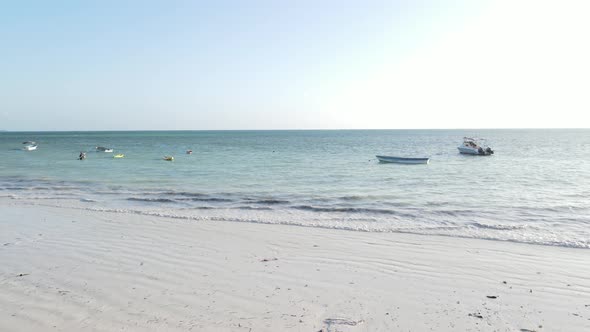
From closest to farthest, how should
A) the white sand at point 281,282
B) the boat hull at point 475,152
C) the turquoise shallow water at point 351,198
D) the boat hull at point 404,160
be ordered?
1. the white sand at point 281,282
2. the turquoise shallow water at point 351,198
3. the boat hull at point 404,160
4. the boat hull at point 475,152

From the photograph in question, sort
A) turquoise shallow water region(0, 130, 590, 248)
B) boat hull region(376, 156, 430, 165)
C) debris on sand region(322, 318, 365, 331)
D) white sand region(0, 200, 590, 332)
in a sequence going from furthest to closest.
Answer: boat hull region(376, 156, 430, 165) → turquoise shallow water region(0, 130, 590, 248) → white sand region(0, 200, 590, 332) → debris on sand region(322, 318, 365, 331)

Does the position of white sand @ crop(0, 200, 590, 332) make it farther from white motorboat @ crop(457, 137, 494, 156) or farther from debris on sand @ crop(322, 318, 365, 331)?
white motorboat @ crop(457, 137, 494, 156)

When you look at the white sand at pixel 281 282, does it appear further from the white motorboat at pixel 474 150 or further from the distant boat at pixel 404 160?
the white motorboat at pixel 474 150

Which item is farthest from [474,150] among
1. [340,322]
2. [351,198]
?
[340,322]

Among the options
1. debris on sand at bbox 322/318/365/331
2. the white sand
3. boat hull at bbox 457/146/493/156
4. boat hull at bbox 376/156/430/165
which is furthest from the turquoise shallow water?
boat hull at bbox 457/146/493/156

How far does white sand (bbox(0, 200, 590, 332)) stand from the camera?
5.91 metres

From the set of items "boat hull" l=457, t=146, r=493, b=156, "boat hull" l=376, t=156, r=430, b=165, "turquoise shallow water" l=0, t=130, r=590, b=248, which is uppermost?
"boat hull" l=457, t=146, r=493, b=156

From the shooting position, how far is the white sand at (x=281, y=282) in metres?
5.91

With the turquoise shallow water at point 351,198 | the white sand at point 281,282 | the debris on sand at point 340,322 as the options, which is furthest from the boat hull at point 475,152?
the debris on sand at point 340,322

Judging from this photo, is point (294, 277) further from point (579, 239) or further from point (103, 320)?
point (579, 239)

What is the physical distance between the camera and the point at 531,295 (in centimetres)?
691

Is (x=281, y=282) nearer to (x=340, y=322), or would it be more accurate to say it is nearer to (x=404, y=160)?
(x=340, y=322)

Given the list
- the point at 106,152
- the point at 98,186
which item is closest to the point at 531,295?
the point at 98,186

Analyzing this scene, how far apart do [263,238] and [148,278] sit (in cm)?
392
